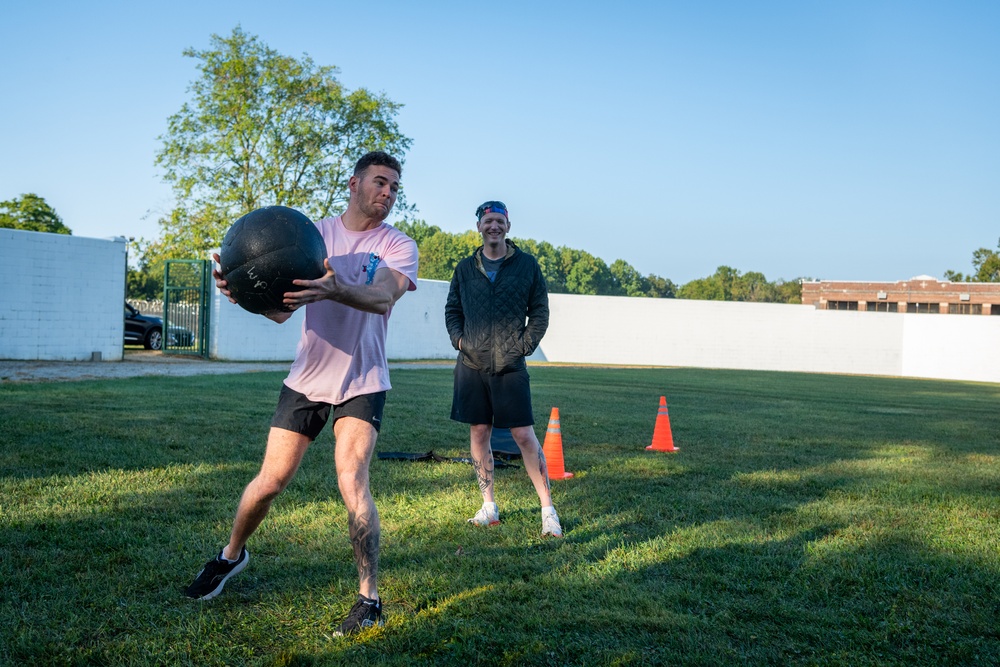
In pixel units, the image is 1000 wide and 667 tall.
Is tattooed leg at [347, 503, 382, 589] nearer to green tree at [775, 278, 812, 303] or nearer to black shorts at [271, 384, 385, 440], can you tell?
black shorts at [271, 384, 385, 440]

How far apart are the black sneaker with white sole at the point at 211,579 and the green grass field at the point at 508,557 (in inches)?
3.9

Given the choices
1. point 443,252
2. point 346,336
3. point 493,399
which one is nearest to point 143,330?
point 493,399

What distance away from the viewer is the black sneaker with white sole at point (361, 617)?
3465 mm

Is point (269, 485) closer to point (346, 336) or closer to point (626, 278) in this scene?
point (346, 336)

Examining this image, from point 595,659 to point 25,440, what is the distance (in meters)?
6.49

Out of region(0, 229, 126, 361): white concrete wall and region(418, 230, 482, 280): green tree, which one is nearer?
region(0, 229, 126, 361): white concrete wall

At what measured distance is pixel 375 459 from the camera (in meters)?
7.58

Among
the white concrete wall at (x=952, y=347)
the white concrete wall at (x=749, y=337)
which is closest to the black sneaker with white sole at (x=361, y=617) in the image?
the white concrete wall at (x=749, y=337)

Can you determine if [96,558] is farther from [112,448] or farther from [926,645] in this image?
[926,645]

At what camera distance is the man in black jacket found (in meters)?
5.58

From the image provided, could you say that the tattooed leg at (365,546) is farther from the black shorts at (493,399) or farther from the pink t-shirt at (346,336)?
the black shorts at (493,399)

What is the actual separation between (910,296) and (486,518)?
75.9m

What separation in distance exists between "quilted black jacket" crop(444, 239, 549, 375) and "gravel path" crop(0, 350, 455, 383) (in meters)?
11.8

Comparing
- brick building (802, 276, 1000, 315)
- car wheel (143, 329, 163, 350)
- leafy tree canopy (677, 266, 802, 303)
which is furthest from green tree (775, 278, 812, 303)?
car wheel (143, 329, 163, 350)
